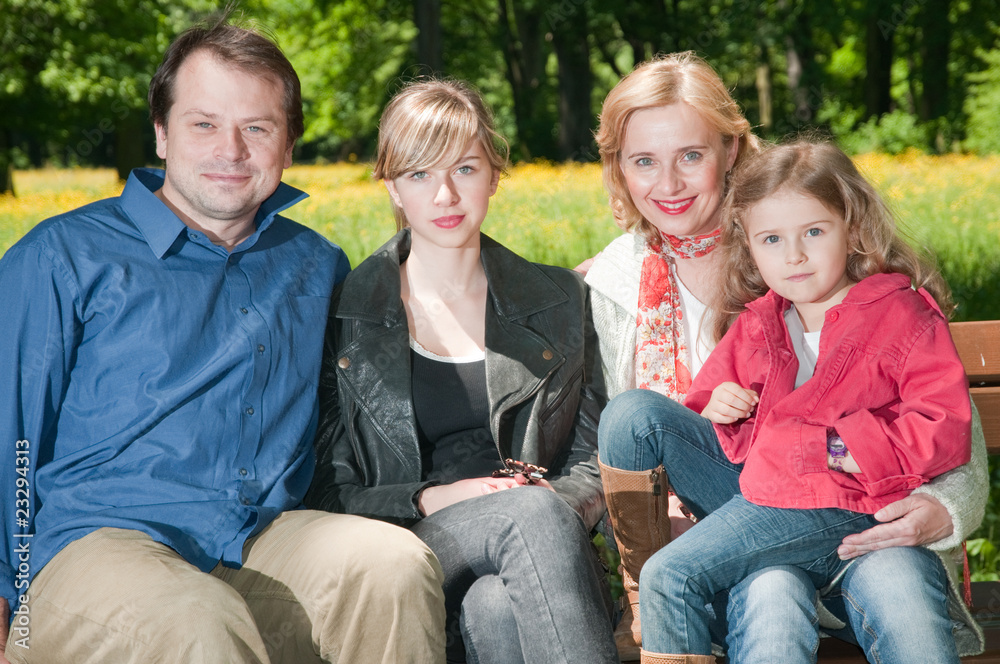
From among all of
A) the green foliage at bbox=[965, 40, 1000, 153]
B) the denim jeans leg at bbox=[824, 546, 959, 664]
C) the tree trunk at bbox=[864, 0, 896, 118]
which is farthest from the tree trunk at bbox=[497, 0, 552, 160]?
the denim jeans leg at bbox=[824, 546, 959, 664]

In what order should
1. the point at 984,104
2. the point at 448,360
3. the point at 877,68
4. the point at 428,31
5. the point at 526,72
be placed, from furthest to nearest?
the point at 526,72, the point at 984,104, the point at 877,68, the point at 428,31, the point at 448,360

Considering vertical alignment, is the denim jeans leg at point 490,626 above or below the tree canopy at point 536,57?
below

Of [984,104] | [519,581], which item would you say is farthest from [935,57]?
[519,581]

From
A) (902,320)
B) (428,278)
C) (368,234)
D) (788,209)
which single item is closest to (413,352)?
(428,278)

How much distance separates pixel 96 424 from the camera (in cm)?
235

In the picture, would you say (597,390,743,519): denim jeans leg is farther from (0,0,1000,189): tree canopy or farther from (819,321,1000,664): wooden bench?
(0,0,1000,189): tree canopy

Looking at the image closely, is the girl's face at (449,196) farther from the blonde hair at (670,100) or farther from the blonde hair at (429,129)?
the blonde hair at (670,100)

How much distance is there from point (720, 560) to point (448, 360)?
0.97 metres

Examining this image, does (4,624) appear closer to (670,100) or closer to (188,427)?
(188,427)

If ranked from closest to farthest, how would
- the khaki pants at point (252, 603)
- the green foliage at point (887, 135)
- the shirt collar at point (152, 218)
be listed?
the khaki pants at point (252, 603), the shirt collar at point (152, 218), the green foliage at point (887, 135)

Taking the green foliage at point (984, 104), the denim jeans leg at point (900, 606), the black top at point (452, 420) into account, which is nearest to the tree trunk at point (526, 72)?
the green foliage at point (984, 104)

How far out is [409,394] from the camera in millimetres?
2658

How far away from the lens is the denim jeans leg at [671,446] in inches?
96.6

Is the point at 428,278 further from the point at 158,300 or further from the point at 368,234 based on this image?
the point at 368,234
